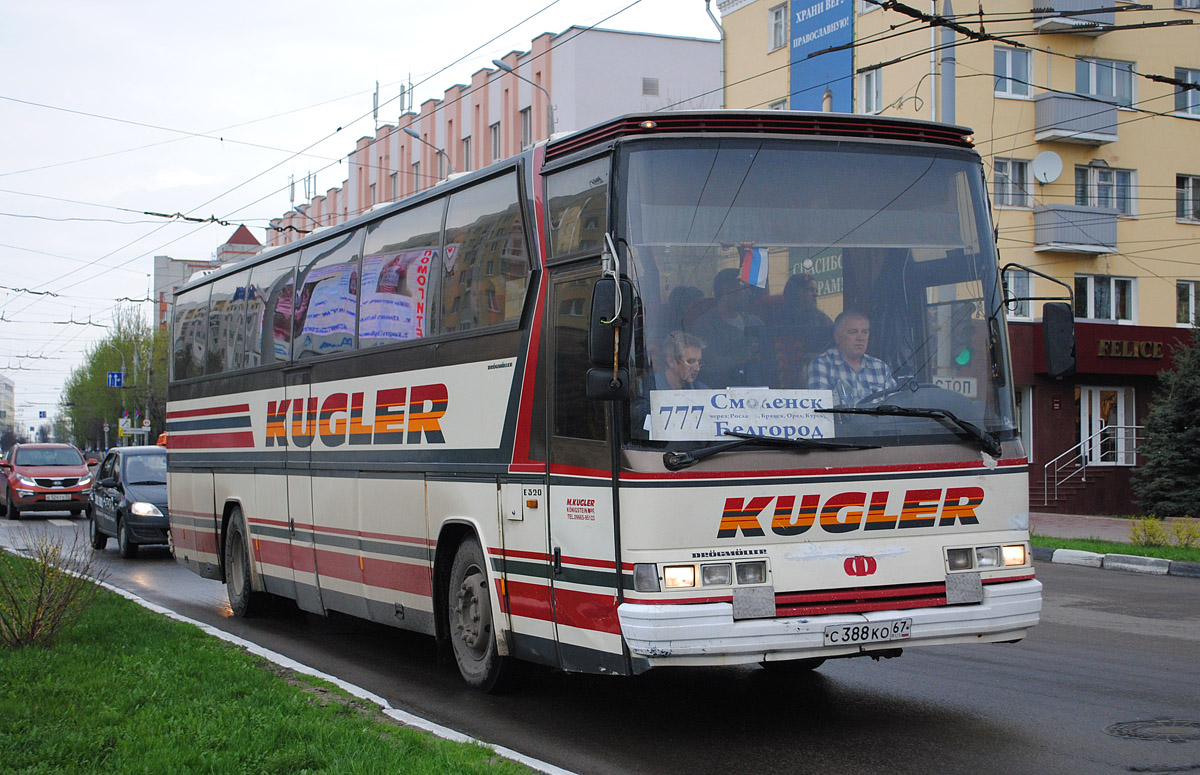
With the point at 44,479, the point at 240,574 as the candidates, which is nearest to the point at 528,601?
the point at 240,574

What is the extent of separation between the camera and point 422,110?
5653cm

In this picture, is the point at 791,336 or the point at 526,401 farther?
the point at 526,401

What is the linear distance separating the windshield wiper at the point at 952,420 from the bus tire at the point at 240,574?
8.03 meters

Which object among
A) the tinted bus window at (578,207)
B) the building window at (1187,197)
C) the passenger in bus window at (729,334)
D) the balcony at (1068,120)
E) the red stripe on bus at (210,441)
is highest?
the balcony at (1068,120)

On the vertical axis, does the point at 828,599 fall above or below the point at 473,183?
below

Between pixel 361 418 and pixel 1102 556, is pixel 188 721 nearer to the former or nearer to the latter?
pixel 361 418

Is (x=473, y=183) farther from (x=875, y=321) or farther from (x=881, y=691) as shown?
(x=881, y=691)

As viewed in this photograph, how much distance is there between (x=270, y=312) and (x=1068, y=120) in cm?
2801

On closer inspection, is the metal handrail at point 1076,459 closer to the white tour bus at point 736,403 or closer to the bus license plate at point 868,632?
the white tour bus at point 736,403

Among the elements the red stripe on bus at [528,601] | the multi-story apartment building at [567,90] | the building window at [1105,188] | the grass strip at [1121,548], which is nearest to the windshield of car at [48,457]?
the multi-story apartment building at [567,90]

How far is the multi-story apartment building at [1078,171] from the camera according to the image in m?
34.0

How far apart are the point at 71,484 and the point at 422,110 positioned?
29.6 m

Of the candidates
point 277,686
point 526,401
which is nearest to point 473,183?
point 526,401

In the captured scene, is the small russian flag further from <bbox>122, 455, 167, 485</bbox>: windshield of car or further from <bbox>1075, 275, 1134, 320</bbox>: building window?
<bbox>1075, 275, 1134, 320</bbox>: building window
